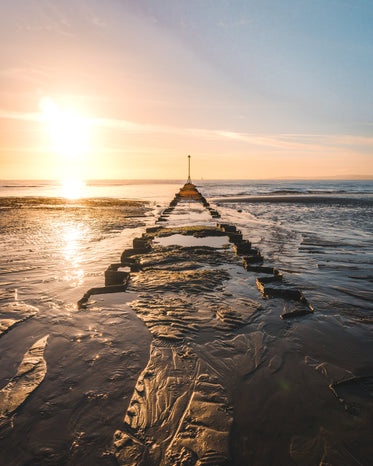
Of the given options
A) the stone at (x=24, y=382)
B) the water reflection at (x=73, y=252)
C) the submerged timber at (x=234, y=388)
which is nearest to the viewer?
Answer: the submerged timber at (x=234, y=388)

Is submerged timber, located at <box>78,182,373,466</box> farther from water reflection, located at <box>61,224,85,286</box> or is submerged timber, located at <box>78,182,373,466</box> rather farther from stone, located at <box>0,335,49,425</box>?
water reflection, located at <box>61,224,85,286</box>

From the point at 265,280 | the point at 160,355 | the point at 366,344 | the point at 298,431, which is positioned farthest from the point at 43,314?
the point at 366,344

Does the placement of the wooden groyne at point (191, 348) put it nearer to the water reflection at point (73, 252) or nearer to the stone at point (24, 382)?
the water reflection at point (73, 252)

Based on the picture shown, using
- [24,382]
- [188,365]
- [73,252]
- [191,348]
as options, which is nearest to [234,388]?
[188,365]

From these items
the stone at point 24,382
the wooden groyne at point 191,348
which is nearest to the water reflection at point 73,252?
the wooden groyne at point 191,348

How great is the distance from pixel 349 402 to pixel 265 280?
13.9ft

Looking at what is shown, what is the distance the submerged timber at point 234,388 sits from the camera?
9.55ft

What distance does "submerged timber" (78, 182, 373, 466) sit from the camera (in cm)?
291

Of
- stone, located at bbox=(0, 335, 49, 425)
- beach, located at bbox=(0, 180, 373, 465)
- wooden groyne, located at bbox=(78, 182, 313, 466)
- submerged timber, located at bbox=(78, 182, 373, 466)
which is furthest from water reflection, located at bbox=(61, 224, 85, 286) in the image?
stone, located at bbox=(0, 335, 49, 425)

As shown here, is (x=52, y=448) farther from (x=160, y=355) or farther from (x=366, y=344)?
(x=366, y=344)

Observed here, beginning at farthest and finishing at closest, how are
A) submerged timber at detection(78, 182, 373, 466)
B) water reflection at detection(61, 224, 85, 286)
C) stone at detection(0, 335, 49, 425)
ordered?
1. water reflection at detection(61, 224, 85, 286)
2. stone at detection(0, 335, 49, 425)
3. submerged timber at detection(78, 182, 373, 466)

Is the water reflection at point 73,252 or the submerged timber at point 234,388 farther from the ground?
the water reflection at point 73,252

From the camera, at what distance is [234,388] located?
12.4 feet

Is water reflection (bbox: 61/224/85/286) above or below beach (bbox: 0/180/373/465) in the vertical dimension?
above
